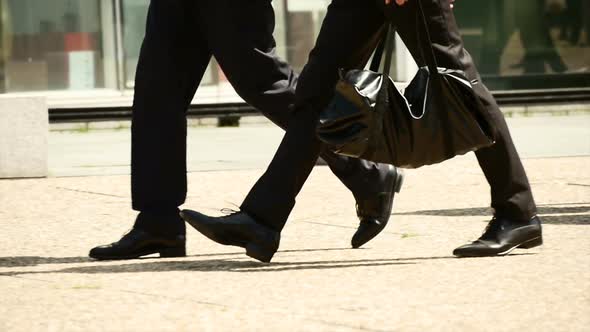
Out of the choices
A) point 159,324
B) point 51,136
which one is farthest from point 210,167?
point 159,324

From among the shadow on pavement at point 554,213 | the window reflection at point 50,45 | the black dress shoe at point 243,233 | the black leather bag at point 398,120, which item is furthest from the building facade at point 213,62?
the black leather bag at point 398,120

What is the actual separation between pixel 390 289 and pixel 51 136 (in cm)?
993

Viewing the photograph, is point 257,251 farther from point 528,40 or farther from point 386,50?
point 528,40

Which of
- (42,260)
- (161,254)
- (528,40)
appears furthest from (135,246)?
(528,40)

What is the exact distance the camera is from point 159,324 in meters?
4.07

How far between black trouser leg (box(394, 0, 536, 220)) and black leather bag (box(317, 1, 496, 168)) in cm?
Answer: 15

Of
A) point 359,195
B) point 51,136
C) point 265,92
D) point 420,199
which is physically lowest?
point 51,136

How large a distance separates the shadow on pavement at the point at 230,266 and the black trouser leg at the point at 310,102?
0.17 metres

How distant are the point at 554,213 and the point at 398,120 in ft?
6.57

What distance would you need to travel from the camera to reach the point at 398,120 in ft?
16.0

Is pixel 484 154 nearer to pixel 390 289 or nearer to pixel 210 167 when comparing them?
pixel 390 289

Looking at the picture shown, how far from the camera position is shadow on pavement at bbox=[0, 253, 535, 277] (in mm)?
5145

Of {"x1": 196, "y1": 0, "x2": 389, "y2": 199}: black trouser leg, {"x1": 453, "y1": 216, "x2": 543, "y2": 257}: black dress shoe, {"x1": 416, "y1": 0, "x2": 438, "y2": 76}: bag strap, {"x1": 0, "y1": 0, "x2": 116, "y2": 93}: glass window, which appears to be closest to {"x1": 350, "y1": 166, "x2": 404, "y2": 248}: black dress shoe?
{"x1": 196, "y1": 0, "x2": 389, "y2": 199}: black trouser leg

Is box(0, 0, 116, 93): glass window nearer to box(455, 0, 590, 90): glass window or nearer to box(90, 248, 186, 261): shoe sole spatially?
box(455, 0, 590, 90): glass window
